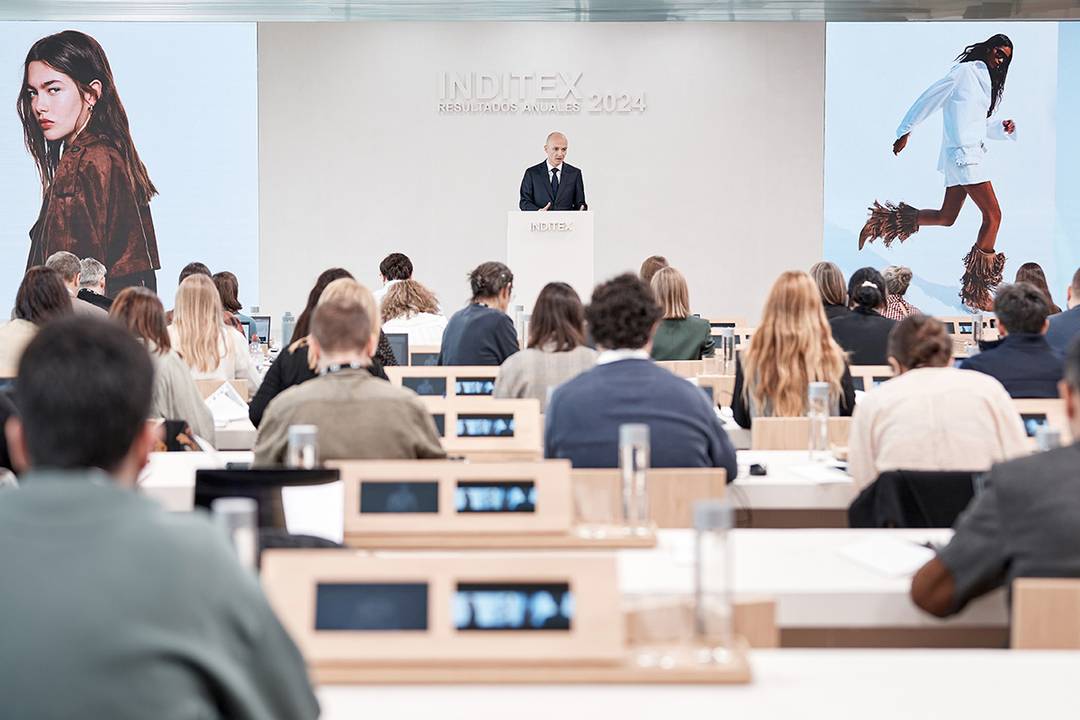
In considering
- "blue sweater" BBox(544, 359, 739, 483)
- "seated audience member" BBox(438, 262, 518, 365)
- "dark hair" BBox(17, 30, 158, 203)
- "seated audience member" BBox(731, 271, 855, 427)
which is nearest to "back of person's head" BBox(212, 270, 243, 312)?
"seated audience member" BBox(438, 262, 518, 365)

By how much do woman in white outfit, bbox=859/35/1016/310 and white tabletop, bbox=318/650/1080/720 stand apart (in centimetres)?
1290

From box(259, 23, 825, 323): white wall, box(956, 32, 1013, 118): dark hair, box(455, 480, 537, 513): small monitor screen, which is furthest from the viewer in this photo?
box(956, 32, 1013, 118): dark hair

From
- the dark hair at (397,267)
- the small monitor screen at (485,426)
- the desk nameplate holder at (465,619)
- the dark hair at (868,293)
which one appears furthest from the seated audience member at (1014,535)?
the dark hair at (397,267)

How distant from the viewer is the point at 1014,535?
2.62m

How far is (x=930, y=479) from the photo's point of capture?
11.9 ft

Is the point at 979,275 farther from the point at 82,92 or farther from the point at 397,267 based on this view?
the point at 82,92

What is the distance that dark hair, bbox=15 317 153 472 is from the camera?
5.07 ft

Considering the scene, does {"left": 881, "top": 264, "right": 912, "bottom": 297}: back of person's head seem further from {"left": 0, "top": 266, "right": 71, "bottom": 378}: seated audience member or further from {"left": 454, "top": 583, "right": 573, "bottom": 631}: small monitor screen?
{"left": 454, "top": 583, "right": 573, "bottom": 631}: small monitor screen

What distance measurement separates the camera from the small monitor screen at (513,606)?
6.50 ft

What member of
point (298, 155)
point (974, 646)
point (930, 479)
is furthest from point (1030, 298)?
point (298, 155)

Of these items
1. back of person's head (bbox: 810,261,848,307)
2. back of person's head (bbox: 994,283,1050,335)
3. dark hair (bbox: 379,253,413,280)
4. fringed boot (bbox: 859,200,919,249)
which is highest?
fringed boot (bbox: 859,200,919,249)

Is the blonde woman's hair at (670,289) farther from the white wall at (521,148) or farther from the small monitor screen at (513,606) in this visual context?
the white wall at (521,148)

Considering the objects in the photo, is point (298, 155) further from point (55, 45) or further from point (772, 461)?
point (772, 461)

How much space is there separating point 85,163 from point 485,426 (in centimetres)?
1076
